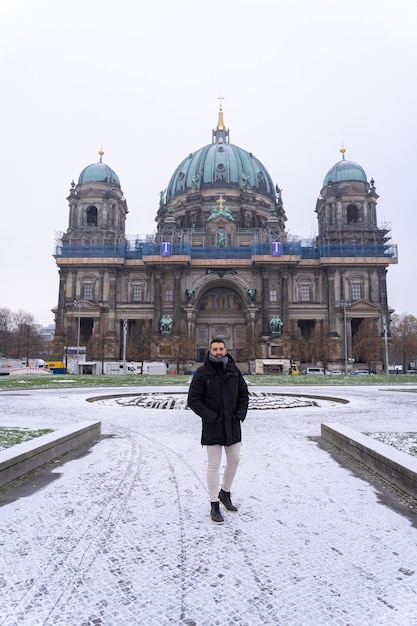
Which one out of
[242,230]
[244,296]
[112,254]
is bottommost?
[244,296]

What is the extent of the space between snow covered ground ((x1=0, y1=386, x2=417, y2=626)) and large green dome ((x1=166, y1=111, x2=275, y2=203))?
253 ft

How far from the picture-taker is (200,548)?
4.09 metres

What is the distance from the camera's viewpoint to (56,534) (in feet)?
14.3

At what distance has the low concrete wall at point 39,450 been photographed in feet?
20.0

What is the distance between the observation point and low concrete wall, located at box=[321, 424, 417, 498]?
5.83m

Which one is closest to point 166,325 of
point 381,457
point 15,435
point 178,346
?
point 178,346

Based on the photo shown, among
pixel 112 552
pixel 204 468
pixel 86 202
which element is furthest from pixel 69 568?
pixel 86 202

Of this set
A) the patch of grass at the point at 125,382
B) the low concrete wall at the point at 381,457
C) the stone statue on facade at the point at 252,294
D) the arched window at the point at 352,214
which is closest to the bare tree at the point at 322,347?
the stone statue on facade at the point at 252,294

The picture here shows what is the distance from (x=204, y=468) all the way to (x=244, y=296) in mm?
63706

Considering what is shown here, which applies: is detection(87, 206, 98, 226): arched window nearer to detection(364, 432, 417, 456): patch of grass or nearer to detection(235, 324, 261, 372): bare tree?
detection(235, 324, 261, 372): bare tree

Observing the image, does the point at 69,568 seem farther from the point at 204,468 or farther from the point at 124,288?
the point at 124,288

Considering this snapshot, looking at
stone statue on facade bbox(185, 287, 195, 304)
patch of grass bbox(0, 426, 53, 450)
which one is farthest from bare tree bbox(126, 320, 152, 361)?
patch of grass bbox(0, 426, 53, 450)

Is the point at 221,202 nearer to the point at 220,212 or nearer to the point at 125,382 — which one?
the point at 220,212

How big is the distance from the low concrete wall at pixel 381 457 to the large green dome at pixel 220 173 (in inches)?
2950
